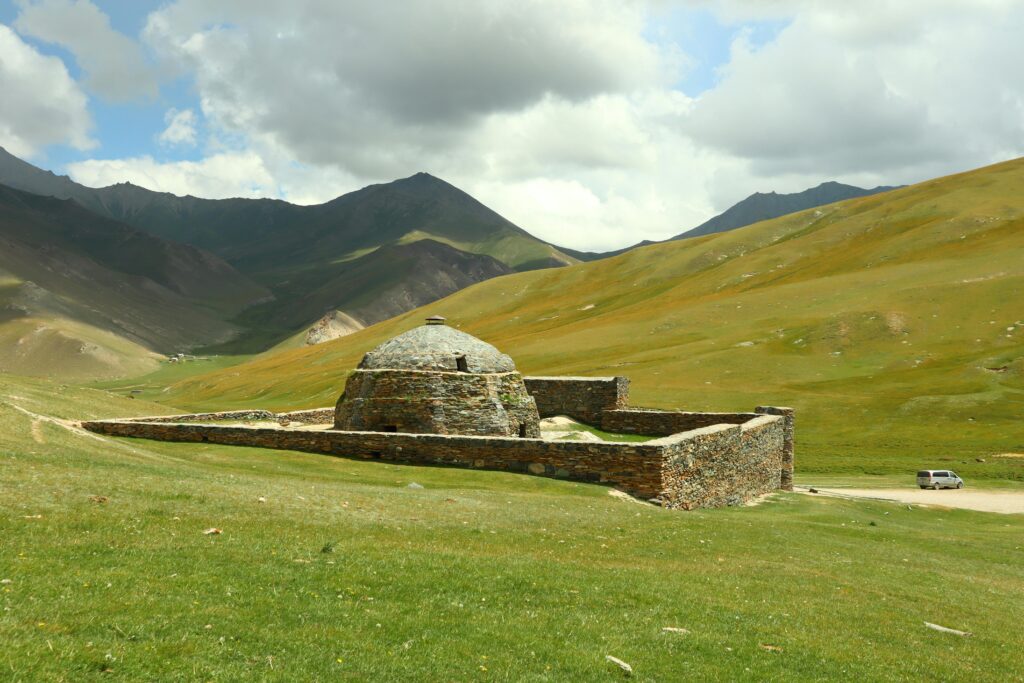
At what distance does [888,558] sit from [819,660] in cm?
1048

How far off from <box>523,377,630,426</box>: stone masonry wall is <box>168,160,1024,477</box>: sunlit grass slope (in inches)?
753

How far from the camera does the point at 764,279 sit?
129 metres

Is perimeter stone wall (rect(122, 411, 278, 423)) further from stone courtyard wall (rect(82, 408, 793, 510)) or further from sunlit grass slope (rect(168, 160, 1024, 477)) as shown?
sunlit grass slope (rect(168, 160, 1024, 477))

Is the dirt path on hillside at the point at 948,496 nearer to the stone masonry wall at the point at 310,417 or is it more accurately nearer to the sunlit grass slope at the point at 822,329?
the sunlit grass slope at the point at 822,329

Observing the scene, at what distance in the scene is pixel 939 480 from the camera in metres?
42.4

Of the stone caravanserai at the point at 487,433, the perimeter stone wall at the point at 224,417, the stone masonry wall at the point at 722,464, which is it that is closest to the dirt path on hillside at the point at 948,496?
the stone masonry wall at the point at 722,464

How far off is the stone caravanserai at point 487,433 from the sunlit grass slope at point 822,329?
21454 mm

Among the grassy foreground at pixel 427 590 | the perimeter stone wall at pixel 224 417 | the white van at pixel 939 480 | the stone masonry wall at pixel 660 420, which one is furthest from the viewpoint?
the white van at pixel 939 480

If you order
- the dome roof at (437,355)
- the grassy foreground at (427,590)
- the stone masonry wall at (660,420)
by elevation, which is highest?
the dome roof at (437,355)

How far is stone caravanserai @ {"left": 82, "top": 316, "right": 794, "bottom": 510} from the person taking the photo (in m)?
24.9

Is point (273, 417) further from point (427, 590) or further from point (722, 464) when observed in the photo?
point (427, 590)

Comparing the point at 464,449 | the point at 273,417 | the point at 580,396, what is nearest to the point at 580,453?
the point at 464,449

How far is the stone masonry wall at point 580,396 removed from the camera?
40094 mm

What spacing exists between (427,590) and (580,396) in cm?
3126
